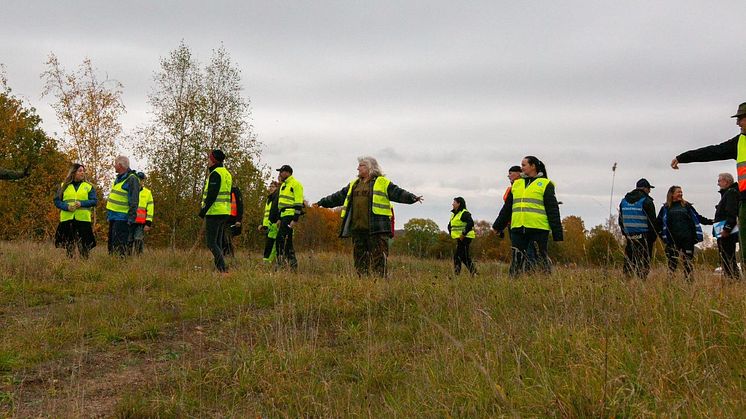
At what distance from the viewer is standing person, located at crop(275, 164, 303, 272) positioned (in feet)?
36.5

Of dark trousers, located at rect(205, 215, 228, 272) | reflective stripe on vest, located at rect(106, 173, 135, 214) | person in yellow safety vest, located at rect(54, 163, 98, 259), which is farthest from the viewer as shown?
reflective stripe on vest, located at rect(106, 173, 135, 214)

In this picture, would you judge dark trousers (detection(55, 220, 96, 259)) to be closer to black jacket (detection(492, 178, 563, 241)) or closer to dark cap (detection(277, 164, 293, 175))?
dark cap (detection(277, 164, 293, 175))

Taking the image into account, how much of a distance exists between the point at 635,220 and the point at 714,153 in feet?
16.2

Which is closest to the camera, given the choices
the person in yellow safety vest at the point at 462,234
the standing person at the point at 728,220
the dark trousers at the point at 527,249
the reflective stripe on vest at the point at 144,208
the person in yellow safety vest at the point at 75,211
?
the standing person at the point at 728,220

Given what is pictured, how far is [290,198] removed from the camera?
11352 millimetres

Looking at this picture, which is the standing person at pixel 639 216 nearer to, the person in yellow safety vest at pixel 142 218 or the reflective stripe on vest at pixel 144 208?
the person in yellow safety vest at pixel 142 218

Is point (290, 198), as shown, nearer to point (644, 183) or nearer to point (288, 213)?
point (288, 213)

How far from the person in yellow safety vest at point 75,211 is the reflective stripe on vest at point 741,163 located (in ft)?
31.2

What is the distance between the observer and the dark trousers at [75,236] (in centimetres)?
1104

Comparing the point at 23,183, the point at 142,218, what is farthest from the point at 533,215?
the point at 23,183

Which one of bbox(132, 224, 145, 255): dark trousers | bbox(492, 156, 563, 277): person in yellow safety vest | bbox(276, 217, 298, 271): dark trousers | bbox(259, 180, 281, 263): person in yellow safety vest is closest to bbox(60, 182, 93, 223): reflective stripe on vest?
bbox(132, 224, 145, 255): dark trousers

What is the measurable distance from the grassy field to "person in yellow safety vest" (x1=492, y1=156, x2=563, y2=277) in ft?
3.54

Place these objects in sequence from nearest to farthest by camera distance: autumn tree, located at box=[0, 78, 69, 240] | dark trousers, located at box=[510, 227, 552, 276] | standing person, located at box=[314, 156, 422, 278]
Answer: dark trousers, located at box=[510, 227, 552, 276]
standing person, located at box=[314, 156, 422, 278]
autumn tree, located at box=[0, 78, 69, 240]

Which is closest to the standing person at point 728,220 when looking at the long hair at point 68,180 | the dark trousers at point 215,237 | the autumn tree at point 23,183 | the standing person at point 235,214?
the dark trousers at point 215,237
